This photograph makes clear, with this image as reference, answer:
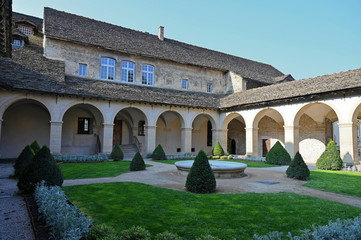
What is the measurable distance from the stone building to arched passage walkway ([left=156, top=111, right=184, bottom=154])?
10cm

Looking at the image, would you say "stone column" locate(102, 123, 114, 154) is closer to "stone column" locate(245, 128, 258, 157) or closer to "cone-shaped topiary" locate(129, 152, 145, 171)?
"cone-shaped topiary" locate(129, 152, 145, 171)

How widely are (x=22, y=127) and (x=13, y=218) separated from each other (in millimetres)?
15715

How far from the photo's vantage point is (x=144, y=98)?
60.6 ft

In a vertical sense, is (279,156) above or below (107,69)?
below

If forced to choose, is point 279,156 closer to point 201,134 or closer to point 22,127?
point 201,134

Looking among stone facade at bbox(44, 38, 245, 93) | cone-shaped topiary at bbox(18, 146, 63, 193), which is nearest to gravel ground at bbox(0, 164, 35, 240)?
cone-shaped topiary at bbox(18, 146, 63, 193)

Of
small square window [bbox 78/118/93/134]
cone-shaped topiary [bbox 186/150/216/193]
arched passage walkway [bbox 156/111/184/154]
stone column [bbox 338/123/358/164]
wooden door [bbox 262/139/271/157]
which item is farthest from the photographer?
wooden door [bbox 262/139/271/157]

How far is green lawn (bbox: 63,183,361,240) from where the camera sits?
13.8 feet

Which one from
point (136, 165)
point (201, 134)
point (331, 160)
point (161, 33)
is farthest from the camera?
point (201, 134)

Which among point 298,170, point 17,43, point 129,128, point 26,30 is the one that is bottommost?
point 298,170

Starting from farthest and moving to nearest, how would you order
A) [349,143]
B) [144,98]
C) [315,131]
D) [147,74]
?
[147,74] < [315,131] < [144,98] < [349,143]

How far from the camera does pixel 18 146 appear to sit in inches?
688

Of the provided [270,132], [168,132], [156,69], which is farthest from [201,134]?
[156,69]

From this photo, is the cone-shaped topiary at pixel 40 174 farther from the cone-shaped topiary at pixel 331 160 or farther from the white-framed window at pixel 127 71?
the white-framed window at pixel 127 71
